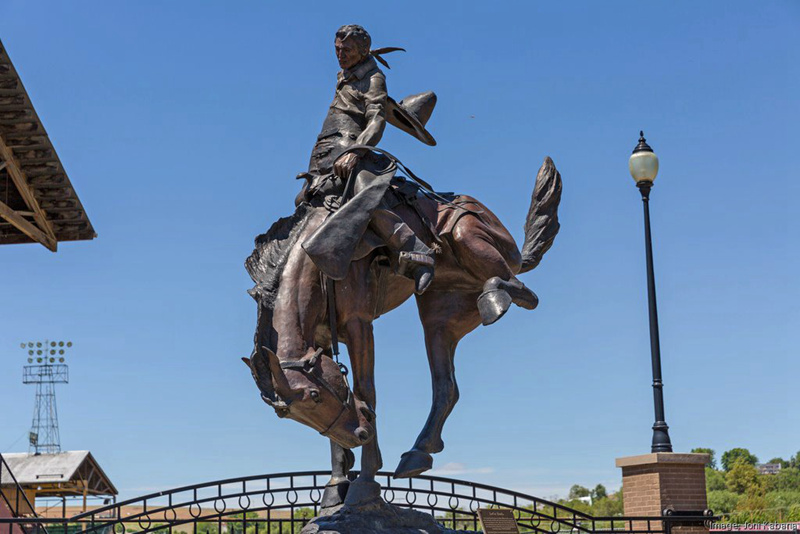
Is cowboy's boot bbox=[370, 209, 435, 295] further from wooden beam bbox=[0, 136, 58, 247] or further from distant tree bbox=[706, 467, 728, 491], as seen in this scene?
distant tree bbox=[706, 467, 728, 491]

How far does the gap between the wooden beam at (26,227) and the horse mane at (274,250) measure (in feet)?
27.0

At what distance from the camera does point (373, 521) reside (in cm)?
708

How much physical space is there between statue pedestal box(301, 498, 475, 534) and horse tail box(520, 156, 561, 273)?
2.22 m

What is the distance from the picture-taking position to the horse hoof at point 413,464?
702cm

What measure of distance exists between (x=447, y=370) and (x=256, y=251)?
1.67m

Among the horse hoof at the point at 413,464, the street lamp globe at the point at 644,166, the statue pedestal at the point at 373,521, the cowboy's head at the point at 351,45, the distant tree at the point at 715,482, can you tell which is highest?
the street lamp globe at the point at 644,166

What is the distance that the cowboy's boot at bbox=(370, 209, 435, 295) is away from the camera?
7.11 m

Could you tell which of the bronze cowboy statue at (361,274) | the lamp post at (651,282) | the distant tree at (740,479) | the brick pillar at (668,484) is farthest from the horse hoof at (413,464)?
the distant tree at (740,479)

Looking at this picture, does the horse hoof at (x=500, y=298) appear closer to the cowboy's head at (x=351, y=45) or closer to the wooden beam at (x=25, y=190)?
the cowboy's head at (x=351, y=45)

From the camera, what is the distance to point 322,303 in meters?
7.03

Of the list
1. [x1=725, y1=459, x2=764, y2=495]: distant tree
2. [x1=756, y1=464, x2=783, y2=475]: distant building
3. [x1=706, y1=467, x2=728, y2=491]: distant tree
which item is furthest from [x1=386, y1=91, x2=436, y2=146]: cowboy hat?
[x1=756, y1=464, x2=783, y2=475]: distant building

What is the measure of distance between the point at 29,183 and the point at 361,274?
31.9 feet

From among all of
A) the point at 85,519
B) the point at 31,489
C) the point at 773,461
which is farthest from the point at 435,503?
the point at 773,461

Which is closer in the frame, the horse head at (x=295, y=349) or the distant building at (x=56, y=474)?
the horse head at (x=295, y=349)
